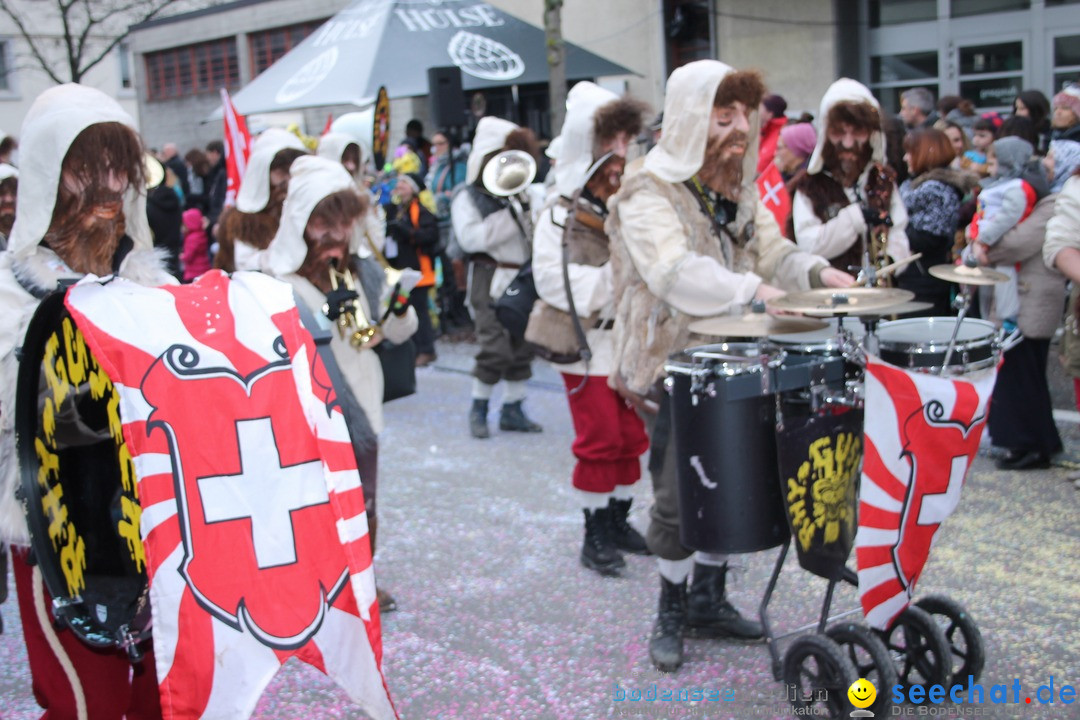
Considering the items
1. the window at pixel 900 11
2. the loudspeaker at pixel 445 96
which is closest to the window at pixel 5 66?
the loudspeaker at pixel 445 96

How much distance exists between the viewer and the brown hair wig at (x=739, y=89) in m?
3.82

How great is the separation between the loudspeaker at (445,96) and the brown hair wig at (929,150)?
533cm

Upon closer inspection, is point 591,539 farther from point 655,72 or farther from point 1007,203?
point 655,72

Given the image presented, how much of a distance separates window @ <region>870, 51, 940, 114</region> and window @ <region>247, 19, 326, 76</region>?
13925 mm

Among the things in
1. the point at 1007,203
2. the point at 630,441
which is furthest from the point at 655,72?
the point at 630,441

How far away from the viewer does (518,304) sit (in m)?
5.40

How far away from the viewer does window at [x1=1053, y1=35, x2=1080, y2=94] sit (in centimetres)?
1240

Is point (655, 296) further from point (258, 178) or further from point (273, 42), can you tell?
point (273, 42)

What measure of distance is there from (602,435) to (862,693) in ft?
6.09

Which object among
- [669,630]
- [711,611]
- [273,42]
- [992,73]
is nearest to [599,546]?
[711,611]

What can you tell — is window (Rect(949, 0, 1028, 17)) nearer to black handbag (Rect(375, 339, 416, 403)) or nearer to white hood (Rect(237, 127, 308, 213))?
white hood (Rect(237, 127, 308, 213))

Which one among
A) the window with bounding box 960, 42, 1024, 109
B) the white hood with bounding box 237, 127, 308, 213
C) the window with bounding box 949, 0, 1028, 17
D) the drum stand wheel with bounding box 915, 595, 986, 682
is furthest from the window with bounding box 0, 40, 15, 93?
the drum stand wheel with bounding box 915, 595, 986, 682

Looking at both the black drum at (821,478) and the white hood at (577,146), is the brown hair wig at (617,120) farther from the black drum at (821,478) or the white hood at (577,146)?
the black drum at (821,478)

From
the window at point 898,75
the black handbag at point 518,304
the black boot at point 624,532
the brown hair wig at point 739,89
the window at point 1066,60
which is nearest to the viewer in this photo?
the brown hair wig at point 739,89
